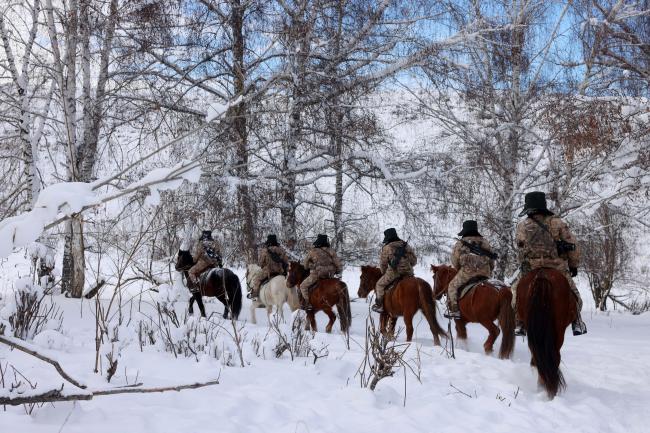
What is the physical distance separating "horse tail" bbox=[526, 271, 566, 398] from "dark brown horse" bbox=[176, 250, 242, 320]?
6291 millimetres

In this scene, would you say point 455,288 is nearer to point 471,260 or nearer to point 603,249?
point 471,260

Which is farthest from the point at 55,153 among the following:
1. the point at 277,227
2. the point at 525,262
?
the point at 525,262

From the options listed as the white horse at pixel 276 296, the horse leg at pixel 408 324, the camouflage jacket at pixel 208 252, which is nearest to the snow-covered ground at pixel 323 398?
the horse leg at pixel 408 324

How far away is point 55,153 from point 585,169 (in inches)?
475

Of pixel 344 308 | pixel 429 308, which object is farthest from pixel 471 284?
pixel 344 308

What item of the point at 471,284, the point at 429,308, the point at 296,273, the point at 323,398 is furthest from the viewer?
the point at 296,273

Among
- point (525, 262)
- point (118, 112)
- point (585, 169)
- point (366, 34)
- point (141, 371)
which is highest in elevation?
point (366, 34)

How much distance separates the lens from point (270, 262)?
10750 mm

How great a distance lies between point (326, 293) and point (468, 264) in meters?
2.93

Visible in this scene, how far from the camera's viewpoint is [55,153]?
11820 mm

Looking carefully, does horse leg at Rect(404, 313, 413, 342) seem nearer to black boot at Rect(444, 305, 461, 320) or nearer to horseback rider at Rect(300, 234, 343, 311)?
black boot at Rect(444, 305, 461, 320)

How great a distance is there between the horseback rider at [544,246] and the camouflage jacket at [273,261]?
5807mm

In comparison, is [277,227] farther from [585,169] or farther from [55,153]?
[585,169]

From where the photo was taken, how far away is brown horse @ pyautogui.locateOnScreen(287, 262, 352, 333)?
29.4ft
